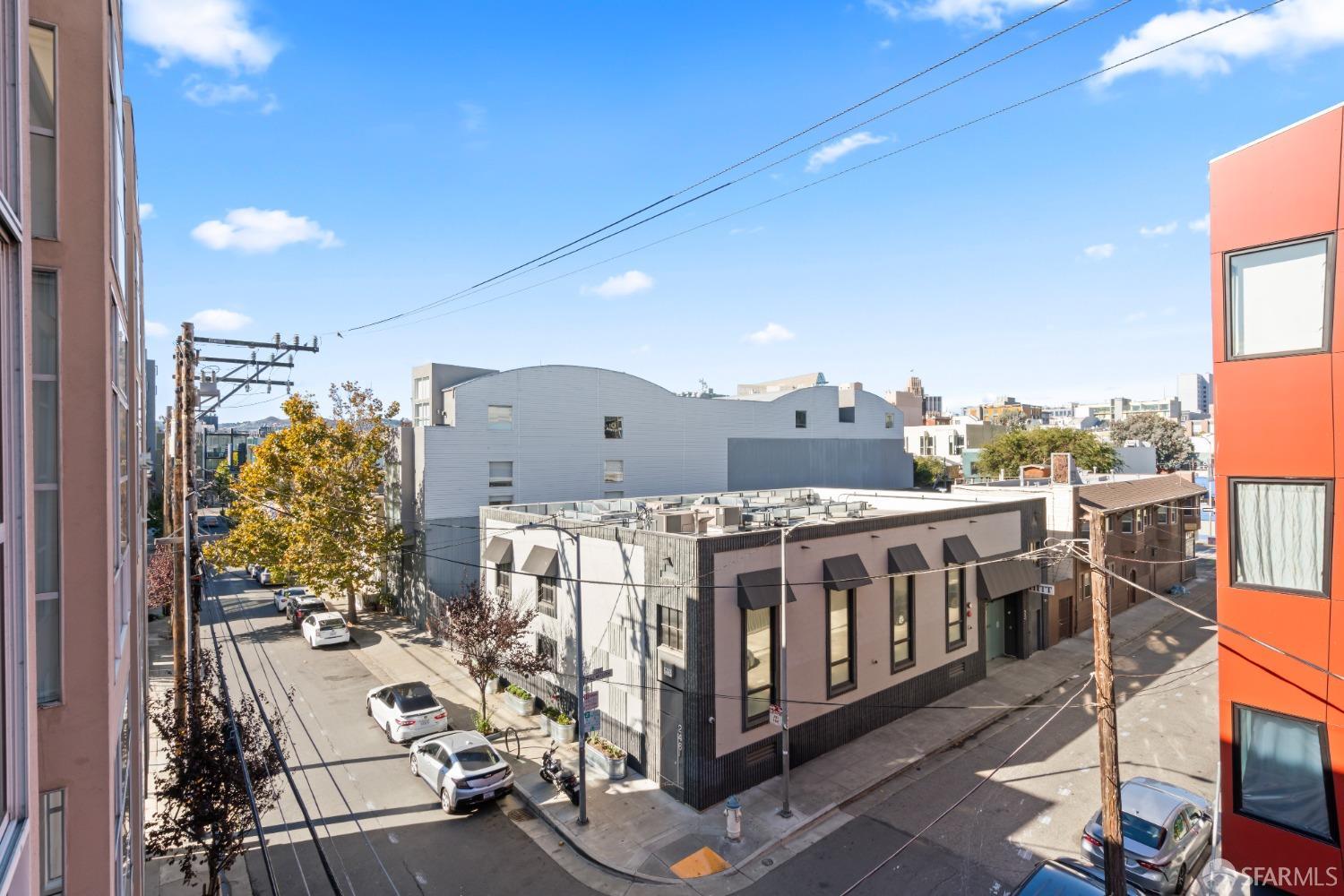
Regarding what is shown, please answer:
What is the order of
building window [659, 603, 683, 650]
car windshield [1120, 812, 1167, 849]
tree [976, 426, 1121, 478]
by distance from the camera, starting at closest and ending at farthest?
car windshield [1120, 812, 1167, 849]
building window [659, 603, 683, 650]
tree [976, 426, 1121, 478]

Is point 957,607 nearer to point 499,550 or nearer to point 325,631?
point 499,550

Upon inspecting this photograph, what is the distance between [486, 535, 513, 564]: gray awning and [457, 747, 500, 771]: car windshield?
702 cm

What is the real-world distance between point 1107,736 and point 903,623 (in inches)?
437

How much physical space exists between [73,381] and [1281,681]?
47.7 ft

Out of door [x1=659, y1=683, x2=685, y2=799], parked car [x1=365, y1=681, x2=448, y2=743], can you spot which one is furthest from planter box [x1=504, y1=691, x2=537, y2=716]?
door [x1=659, y1=683, x2=685, y2=799]

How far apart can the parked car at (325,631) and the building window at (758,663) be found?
20156 millimetres

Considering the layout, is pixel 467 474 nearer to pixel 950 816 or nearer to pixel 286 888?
pixel 286 888

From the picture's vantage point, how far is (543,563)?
65.8ft

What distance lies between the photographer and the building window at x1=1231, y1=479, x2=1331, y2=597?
9.18m

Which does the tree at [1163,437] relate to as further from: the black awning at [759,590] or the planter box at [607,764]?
the planter box at [607,764]

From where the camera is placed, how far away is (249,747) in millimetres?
11977

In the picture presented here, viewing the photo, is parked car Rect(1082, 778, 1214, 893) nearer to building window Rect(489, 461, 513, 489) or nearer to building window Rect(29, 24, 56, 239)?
building window Rect(29, 24, 56, 239)

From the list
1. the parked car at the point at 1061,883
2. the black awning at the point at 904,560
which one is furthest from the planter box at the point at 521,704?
the parked car at the point at 1061,883

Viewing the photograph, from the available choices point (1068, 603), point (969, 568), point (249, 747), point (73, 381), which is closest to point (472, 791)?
point (249, 747)
